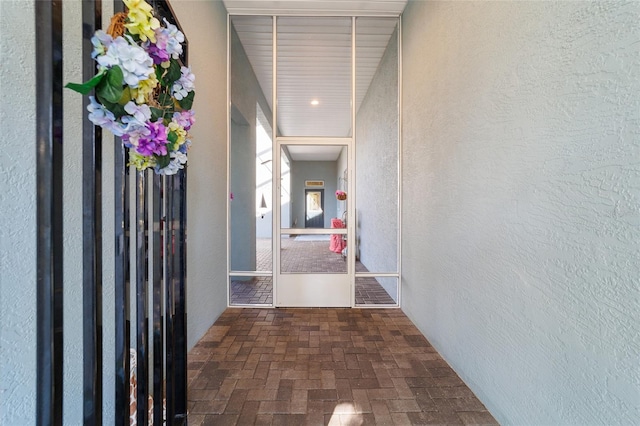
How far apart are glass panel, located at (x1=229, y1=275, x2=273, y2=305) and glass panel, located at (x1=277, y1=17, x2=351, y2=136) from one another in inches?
84.4

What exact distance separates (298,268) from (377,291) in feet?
4.04

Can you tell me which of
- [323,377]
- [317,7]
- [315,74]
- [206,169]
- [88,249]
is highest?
[317,7]

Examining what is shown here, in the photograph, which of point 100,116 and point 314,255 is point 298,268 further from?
point 100,116

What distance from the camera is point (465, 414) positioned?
1.59 m

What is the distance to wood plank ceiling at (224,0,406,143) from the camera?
3111 millimetres

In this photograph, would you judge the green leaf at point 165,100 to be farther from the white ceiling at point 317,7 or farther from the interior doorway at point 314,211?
the white ceiling at point 317,7

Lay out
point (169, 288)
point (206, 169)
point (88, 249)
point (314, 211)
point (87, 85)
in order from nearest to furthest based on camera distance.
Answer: point (87, 85) < point (88, 249) < point (169, 288) < point (206, 169) < point (314, 211)

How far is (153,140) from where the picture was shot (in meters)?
0.94

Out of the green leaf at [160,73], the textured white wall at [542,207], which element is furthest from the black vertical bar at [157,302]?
the textured white wall at [542,207]

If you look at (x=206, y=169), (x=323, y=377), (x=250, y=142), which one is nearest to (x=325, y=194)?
(x=250, y=142)

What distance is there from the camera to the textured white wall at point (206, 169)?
7.47 feet

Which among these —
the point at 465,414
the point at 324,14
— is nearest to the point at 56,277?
the point at 465,414

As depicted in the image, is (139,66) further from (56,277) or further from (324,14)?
(324,14)

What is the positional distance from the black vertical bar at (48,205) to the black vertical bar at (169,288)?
1.93 ft
